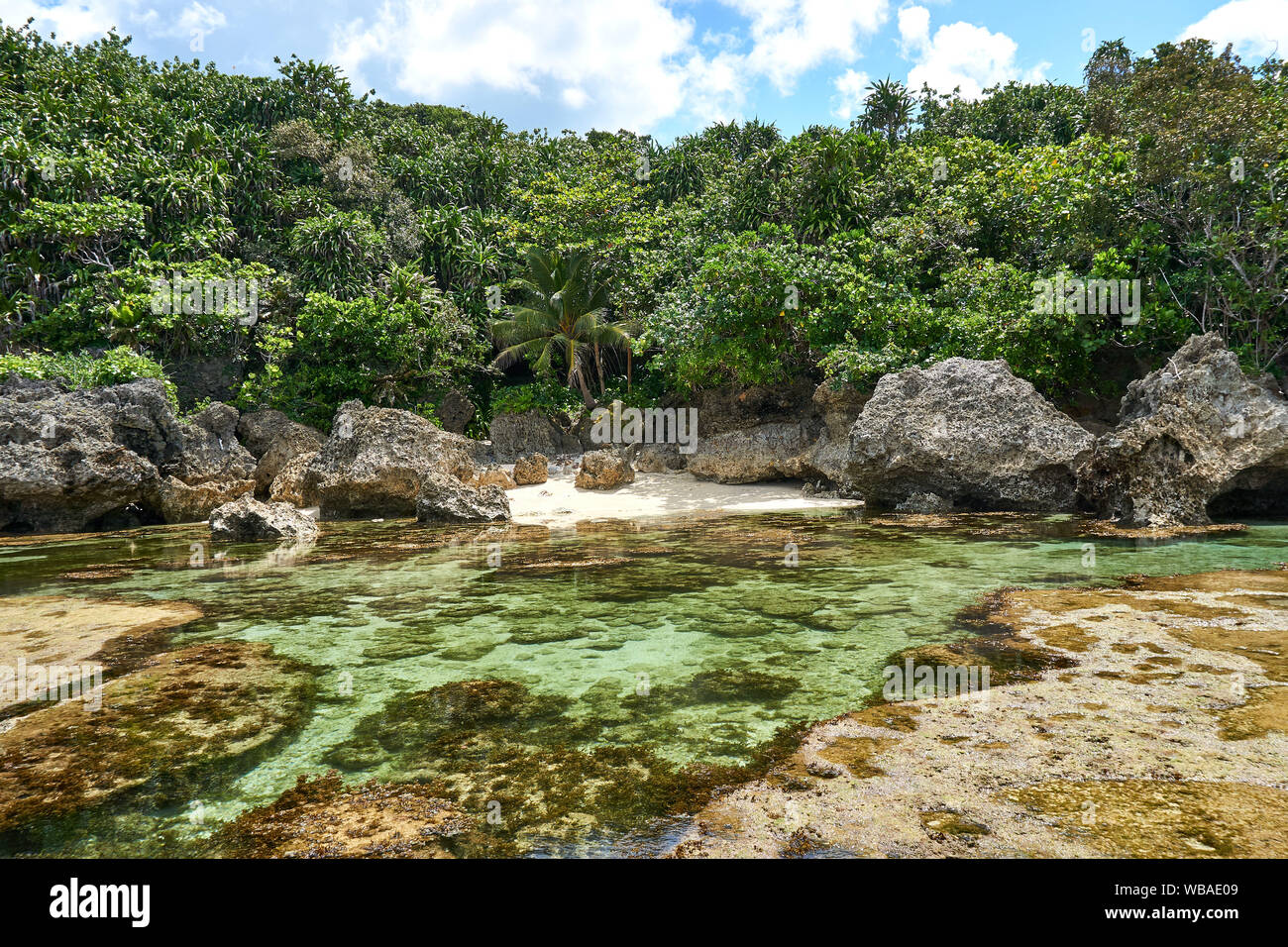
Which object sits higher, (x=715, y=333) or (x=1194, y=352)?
(x=715, y=333)

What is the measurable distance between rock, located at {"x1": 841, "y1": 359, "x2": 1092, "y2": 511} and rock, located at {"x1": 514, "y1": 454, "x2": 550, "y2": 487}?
10030 millimetres

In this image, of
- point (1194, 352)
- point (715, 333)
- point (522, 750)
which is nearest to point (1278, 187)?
point (1194, 352)

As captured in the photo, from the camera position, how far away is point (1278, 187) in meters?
13.9

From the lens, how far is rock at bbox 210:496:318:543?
513 inches

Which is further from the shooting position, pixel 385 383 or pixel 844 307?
pixel 385 383

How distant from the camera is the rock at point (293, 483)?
17.3 meters

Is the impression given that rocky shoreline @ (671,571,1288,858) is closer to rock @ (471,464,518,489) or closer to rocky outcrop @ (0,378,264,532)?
rock @ (471,464,518,489)

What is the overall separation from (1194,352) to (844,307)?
25.2 ft

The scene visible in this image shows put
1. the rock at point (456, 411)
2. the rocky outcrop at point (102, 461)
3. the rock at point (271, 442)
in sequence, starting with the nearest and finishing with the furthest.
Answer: the rocky outcrop at point (102, 461), the rock at point (271, 442), the rock at point (456, 411)

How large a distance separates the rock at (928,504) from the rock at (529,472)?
10927mm

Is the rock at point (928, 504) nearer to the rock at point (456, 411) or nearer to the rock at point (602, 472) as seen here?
the rock at point (602, 472)

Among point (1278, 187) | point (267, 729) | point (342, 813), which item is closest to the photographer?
point (342, 813)

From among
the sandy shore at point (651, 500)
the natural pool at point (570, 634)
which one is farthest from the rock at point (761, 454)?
the natural pool at point (570, 634)

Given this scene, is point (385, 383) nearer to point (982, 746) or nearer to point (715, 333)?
point (715, 333)
